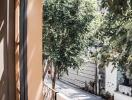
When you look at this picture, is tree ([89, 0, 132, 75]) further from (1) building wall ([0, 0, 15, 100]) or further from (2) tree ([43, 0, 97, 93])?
(1) building wall ([0, 0, 15, 100])

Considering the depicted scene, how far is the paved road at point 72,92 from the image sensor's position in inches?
153

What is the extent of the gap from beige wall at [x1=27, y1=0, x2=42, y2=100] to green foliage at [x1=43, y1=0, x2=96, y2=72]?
7.85 feet

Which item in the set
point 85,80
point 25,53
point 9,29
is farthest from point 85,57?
point 25,53

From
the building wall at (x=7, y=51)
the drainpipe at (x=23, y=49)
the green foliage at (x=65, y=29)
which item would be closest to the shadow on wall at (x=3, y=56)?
A: the building wall at (x=7, y=51)

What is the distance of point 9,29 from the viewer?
4.71ft

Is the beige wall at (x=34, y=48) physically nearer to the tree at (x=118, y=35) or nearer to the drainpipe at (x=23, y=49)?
the drainpipe at (x=23, y=49)

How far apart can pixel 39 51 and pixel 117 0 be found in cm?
107

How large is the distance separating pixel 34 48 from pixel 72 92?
302cm

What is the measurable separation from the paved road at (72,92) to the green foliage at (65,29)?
25 cm

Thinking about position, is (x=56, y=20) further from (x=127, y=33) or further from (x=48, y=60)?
(x=127, y=33)

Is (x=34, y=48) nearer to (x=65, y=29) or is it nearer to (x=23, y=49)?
(x=23, y=49)

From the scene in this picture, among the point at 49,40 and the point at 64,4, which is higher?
the point at 64,4

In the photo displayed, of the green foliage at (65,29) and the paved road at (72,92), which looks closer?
the green foliage at (65,29)

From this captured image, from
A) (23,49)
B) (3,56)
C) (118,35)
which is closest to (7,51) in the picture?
(3,56)
